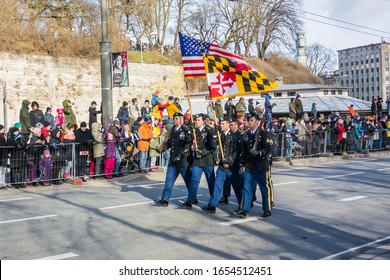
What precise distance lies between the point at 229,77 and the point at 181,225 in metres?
3.92

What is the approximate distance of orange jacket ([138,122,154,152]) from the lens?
18297mm

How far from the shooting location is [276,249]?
8.50 metres

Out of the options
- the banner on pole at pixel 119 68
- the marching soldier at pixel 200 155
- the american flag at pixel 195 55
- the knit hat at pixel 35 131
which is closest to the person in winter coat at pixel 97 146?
the knit hat at pixel 35 131

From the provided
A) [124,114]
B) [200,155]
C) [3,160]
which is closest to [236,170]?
[200,155]

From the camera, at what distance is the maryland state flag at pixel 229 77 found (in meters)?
12.6

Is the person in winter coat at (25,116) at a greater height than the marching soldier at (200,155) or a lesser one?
greater

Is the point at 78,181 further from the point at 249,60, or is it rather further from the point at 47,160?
the point at 249,60

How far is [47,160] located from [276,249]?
900 centimetres

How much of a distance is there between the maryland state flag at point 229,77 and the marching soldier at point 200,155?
94 cm

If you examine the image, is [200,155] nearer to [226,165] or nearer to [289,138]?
[226,165]

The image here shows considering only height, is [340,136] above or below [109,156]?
above

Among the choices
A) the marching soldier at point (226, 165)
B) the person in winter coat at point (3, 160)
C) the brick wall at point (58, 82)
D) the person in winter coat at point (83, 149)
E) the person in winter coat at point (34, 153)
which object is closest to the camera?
the marching soldier at point (226, 165)

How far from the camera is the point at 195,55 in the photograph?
12891 mm

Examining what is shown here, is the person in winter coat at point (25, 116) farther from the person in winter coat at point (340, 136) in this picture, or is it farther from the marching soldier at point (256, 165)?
the person in winter coat at point (340, 136)
